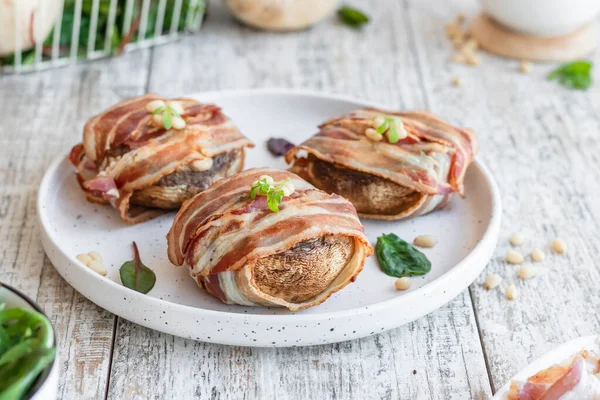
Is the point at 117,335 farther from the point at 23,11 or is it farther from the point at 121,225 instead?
the point at 23,11

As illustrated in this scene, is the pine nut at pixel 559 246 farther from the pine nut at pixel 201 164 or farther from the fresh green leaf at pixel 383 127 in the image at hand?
the pine nut at pixel 201 164

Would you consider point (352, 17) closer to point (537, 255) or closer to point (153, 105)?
point (153, 105)

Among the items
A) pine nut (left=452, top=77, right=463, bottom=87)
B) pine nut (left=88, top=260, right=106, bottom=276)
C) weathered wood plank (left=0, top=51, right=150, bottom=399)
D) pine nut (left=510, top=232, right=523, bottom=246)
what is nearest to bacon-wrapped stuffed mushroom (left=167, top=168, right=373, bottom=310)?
pine nut (left=88, top=260, right=106, bottom=276)

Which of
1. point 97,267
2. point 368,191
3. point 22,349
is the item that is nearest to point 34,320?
point 22,349

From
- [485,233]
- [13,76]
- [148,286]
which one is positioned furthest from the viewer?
[13,76]

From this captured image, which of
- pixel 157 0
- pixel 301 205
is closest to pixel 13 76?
pixel 157 0

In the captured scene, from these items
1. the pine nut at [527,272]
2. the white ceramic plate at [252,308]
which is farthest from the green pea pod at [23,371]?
the pine nut at [527,272]

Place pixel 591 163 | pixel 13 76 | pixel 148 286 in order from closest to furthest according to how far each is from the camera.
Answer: pixel 148 286
pixel 591 163
pixel 13 76
